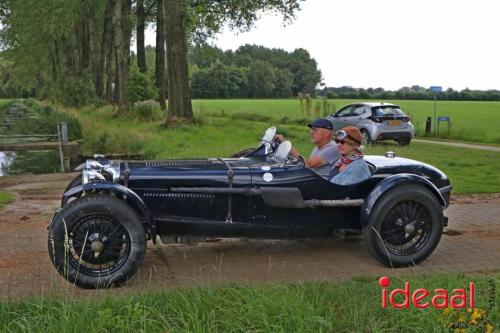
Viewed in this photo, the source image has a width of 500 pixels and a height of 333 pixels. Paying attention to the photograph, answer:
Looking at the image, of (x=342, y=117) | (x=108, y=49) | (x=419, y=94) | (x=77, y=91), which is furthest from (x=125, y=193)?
(x=419, y=94)

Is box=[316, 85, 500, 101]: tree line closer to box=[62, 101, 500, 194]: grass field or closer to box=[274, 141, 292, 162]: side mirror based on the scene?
box=[62, 101, 500, 194]: grass field

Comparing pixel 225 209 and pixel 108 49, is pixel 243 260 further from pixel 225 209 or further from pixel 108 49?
pixel 108 49

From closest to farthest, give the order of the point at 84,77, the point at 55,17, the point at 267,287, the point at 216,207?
the point at 267,287 < the point at 216,207 < the point at 55,17 < the point at 84,77

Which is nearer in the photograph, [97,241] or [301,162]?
[97,241]

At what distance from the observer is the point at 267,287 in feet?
14.7

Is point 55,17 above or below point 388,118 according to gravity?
above

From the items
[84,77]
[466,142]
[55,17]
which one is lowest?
[466,142]

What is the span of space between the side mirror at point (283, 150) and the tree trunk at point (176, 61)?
14.7 m

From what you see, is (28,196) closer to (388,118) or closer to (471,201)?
(471,201)

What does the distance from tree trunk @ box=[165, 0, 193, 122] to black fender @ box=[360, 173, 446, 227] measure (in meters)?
15.2

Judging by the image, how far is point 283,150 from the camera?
5.67 meters

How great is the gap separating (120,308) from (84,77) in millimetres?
33272

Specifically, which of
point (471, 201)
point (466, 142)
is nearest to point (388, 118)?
point (466, 142)

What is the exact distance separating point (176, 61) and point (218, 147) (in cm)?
601
